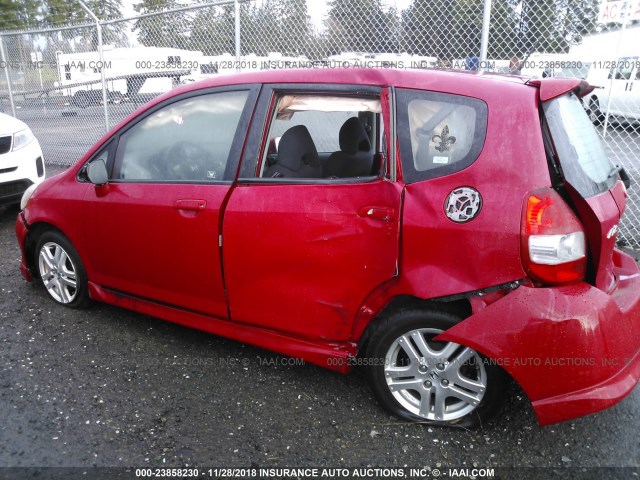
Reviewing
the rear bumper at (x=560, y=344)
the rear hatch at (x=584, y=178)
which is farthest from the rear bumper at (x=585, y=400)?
the rear hatch at (x=584, y=178)

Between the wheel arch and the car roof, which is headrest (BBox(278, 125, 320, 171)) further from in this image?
the wheel arch

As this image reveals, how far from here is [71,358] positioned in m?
3.16

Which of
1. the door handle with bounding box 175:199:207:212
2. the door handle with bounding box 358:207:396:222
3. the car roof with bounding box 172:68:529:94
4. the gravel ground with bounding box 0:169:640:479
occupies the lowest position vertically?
the gravel ground with bounding box 0:169:640:479

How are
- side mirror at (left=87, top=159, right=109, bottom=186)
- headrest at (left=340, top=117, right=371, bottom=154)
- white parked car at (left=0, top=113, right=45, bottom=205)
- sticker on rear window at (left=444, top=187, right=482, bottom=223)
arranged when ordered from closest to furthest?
1. sticker on rear window at (left=444, top=187, right=482, bottom=223)
2. side mirror at (left=87, top=159, right=109, bottom=186)
3. headrest at (left=340, top=117, right=371, bottom=154)
4. white parked car at (left=0, top=113, right=45, bottom=205)

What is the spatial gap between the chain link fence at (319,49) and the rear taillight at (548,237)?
43.1 inches

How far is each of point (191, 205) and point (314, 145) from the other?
902 millimetres

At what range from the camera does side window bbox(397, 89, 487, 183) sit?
224cm

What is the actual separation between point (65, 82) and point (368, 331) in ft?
30.0

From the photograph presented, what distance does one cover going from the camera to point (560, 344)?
6.79ft

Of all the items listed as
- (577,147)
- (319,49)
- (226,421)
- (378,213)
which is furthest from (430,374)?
(319,49)

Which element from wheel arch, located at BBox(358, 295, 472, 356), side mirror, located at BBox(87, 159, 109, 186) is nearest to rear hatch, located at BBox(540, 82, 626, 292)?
wheel arch, located at BBox(358, 295, 472, 356)

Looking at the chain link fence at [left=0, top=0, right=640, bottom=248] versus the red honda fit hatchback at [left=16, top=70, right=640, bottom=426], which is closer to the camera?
the red honda fit hatchback at [left=16, top=70, right=640, bottom=426]

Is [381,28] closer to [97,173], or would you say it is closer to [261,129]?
[261,129]

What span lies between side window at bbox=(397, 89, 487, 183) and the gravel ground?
1.28 meters
